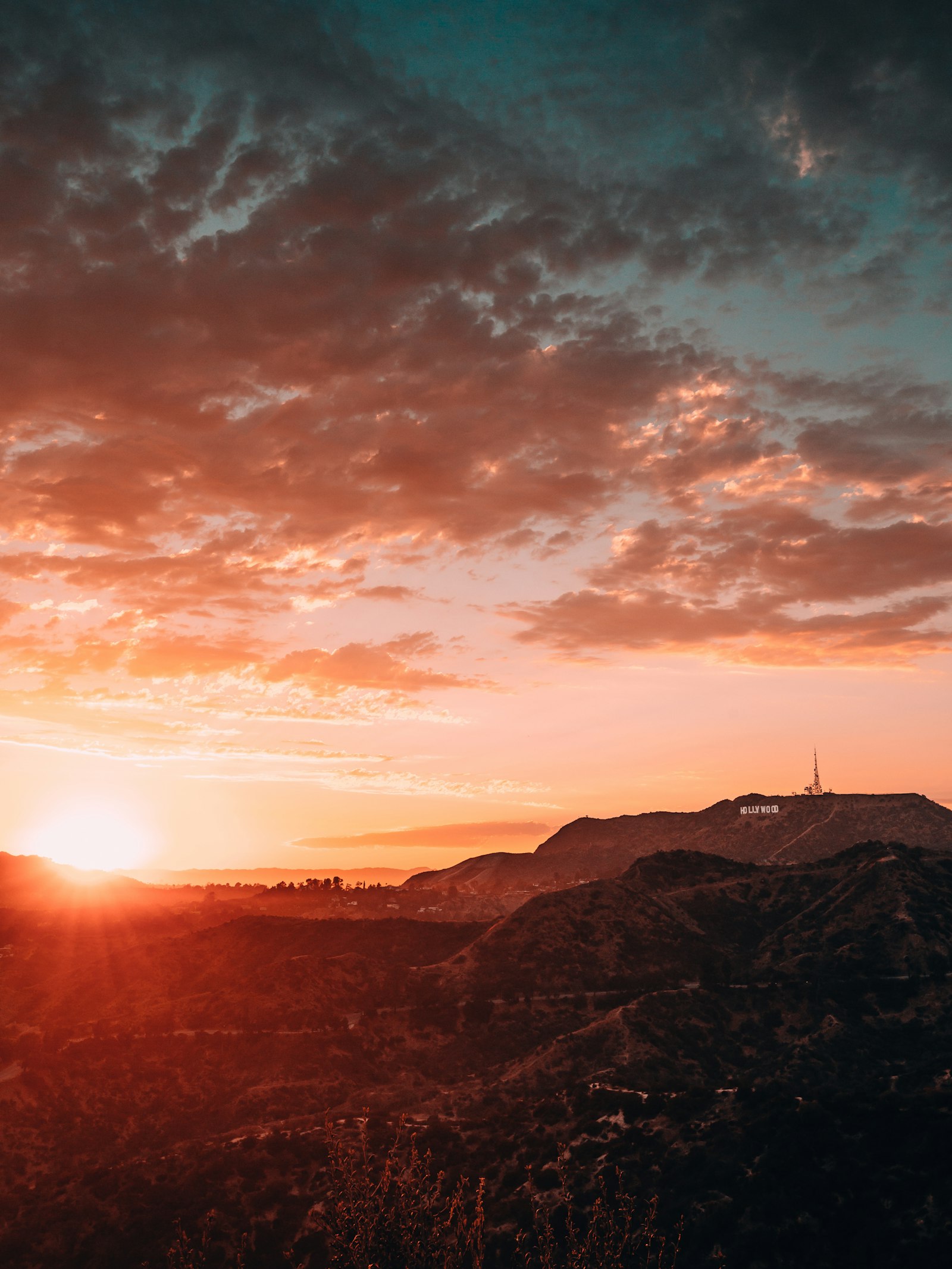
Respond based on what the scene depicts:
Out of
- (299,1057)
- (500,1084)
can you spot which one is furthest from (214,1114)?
(500,1084)

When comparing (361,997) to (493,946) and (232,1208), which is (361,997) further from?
(232,1208)

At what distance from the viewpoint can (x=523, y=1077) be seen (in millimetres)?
130000

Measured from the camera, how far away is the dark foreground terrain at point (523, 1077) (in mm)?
78000

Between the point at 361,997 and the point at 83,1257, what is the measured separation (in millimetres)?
80030

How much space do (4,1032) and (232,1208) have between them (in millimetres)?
84046

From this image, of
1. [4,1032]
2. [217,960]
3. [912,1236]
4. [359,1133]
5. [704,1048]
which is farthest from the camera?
[217,960]

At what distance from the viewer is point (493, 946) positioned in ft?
616

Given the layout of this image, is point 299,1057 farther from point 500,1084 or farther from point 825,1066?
point 825,1066

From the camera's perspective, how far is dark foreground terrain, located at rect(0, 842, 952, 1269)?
78000 millimetres

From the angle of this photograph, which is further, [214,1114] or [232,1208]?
[214,1114]

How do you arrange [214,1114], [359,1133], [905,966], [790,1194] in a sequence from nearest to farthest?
[790,1194]
[359,1133]
[214,1114]
[905,966]

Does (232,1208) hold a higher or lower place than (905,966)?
lower

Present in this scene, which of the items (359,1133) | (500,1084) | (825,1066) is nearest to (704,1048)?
(825,1066)

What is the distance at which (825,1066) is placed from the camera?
13112cm
